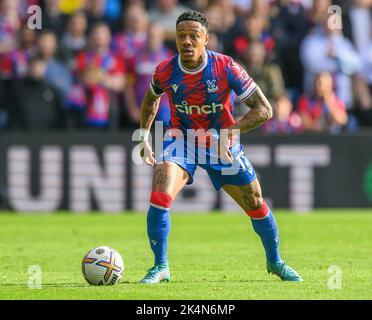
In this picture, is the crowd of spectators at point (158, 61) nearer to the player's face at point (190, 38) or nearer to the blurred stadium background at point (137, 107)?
the blurred stadium background at point (137, 107)

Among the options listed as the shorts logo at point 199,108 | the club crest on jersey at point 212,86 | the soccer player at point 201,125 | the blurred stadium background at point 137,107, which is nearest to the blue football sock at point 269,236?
the soccer player at point 201,125

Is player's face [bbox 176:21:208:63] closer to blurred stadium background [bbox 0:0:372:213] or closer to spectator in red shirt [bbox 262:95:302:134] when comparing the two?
blurred stadium background [bbox 0:0:372:213]

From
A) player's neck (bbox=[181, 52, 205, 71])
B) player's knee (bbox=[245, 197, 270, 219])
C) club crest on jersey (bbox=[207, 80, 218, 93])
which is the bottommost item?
player's knee (bbox=[245, 197, 270, 219])

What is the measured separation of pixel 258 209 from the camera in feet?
33.7

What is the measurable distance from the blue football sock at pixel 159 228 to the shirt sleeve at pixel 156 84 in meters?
1.18

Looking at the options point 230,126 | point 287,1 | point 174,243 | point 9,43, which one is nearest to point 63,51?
point 9,43

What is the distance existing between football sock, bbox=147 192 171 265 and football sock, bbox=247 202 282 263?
3.05 feet

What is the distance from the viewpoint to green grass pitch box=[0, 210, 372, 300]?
9273mm

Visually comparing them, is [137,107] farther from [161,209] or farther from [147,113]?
[161,209]

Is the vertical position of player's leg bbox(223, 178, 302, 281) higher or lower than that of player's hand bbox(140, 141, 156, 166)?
lower

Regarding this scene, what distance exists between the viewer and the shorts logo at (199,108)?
10.2 meters

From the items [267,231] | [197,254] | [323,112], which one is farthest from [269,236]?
[323,112]

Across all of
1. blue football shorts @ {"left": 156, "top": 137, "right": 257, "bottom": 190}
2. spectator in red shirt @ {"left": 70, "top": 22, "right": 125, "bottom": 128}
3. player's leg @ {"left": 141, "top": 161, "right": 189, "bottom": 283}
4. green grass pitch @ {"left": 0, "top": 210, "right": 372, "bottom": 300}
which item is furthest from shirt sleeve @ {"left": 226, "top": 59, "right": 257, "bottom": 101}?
spectator in red shirt @ {"left": 70, "top": 22, "right": 125, "bottom": 128}
